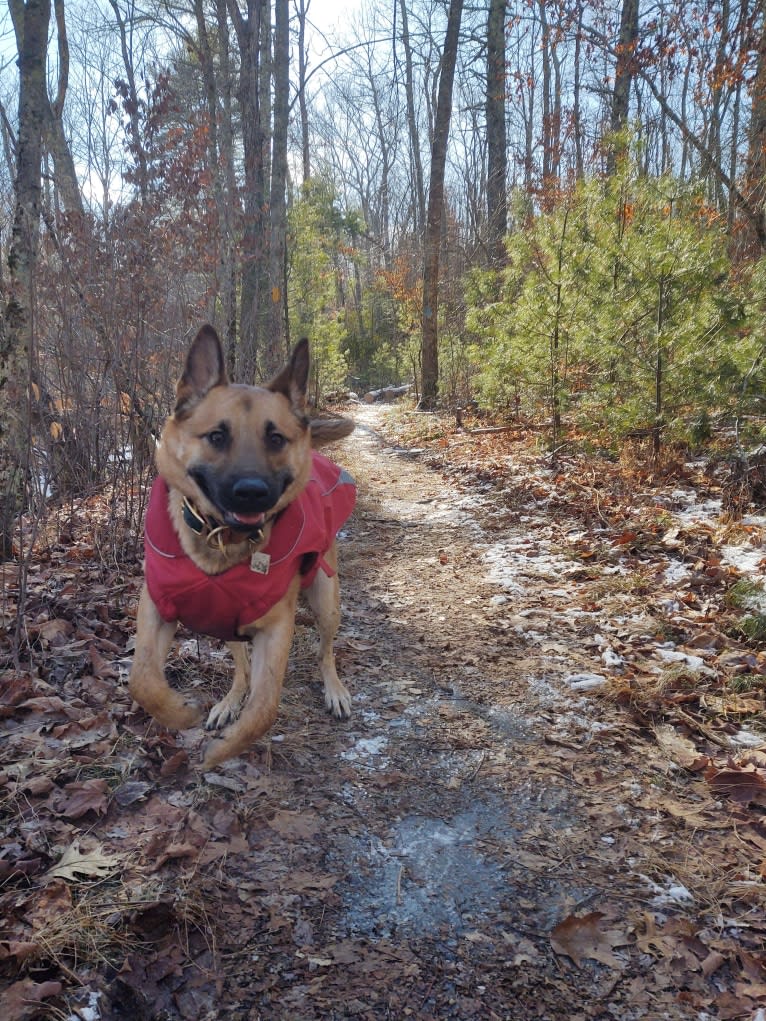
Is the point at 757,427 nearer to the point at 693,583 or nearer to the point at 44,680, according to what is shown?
the point at 693,583

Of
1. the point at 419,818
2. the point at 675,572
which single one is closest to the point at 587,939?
the point at 419,818

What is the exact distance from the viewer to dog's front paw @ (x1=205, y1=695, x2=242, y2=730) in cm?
352

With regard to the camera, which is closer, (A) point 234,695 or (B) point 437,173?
(A) point 234,695

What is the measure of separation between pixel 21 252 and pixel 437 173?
44.7 feet

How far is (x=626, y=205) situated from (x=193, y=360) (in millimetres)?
6386

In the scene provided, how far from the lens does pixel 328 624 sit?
3.84m

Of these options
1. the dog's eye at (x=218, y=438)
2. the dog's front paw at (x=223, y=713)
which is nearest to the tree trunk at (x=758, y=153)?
the dog's eye at (x=218, y=438)

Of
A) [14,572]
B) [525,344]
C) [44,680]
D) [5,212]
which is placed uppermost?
[5,212]

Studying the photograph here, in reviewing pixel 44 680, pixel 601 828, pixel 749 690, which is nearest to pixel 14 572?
pixel 44 680

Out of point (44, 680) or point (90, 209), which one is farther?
point (90, 209)

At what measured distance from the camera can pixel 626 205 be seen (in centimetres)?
754

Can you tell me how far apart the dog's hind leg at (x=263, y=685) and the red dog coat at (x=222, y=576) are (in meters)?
0.10

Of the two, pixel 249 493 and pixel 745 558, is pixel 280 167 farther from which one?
pixel 249 493

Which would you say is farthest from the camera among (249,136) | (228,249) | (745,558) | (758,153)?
(249,136)
